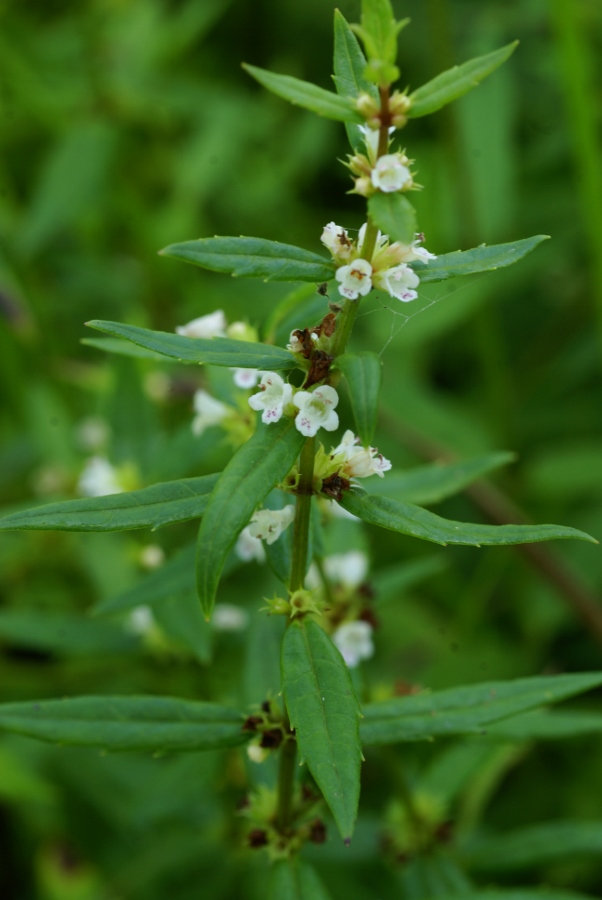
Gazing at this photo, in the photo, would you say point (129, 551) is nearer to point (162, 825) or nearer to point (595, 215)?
point (162, 825)

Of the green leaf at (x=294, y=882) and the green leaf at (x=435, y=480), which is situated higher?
the green leaf at (x=435, y=480)

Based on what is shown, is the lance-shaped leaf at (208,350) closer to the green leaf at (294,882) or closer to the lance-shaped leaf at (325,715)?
the lance-shaped leaf at (325,715)

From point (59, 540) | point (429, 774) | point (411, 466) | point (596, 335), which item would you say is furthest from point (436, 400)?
point (429, 774)

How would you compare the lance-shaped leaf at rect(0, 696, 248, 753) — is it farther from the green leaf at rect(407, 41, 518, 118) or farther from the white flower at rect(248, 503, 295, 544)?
the green leaf at rect(407, 41, 518, 118)

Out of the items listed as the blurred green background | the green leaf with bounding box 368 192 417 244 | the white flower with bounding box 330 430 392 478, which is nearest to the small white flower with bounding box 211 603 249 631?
the blurred green background

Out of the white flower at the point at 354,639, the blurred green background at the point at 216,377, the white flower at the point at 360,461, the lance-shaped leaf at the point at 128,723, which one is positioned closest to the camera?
the white flower at the point at 360,461

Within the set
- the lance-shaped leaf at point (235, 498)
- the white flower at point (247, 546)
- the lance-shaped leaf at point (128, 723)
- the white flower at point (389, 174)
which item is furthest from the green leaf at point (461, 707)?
the white flower at point (389, 174)

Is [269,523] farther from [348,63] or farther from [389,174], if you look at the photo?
[348,63]
